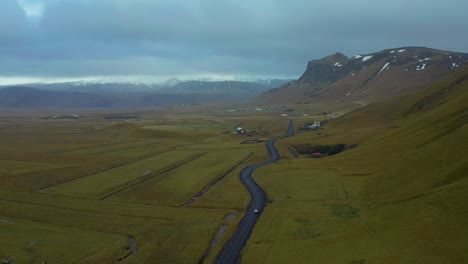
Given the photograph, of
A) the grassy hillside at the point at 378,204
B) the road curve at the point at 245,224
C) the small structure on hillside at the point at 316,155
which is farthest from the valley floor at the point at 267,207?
the small structure on hillside at the point at 316,155

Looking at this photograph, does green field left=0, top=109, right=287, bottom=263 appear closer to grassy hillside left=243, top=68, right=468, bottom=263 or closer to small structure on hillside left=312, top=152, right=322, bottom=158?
grassy hillside left=243, top=68, right=468, bottom=263

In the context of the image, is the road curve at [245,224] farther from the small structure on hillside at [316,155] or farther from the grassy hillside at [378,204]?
the small structure on hillside at [316,155]

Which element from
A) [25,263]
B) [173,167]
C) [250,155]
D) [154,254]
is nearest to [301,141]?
[250,155]

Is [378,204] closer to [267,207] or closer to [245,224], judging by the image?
[267,207]

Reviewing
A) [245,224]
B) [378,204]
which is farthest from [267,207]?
[378,204]

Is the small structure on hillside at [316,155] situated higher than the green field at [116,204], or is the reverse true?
the small structure on hillside at [316,155]

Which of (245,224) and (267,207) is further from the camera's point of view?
(267,207)

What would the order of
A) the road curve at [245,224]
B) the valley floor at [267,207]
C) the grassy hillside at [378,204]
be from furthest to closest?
the road curve at [245,224] → the valley floor at [267,207] → the grassy hillside at [378,204]

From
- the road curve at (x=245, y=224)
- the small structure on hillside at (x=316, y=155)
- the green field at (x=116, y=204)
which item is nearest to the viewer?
the road curve at (x=245, y=224)

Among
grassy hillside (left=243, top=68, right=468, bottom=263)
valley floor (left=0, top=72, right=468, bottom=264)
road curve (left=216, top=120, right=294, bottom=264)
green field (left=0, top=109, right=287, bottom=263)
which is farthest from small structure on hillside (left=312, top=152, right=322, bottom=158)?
road curve (left=216, top=120, right=294, bottom=264)

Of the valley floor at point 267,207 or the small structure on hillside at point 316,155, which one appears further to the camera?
the small structure on hillside at point 316,155
